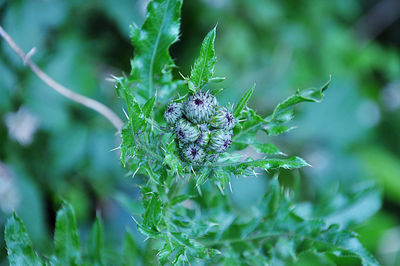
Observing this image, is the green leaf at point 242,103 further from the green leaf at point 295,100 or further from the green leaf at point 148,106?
the green leaf at point 148,106

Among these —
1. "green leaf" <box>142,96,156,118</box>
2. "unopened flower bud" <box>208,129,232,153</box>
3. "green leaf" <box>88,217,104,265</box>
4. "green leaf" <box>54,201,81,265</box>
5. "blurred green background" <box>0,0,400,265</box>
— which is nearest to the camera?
"green leaf" <box>142,96,156,118</box>

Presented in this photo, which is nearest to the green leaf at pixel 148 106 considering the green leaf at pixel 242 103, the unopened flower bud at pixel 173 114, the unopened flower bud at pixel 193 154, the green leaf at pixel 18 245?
the unopened flower bud at pixel 173 114

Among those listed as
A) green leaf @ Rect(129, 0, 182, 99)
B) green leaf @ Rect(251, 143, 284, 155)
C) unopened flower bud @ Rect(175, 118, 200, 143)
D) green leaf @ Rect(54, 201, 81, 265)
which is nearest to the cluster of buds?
unopened flower bud @ Rect(175, 118, 200, 143)

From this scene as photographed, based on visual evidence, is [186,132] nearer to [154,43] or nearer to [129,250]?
[154,43]

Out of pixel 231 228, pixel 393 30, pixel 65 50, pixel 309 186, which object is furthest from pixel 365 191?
pixel 393 30

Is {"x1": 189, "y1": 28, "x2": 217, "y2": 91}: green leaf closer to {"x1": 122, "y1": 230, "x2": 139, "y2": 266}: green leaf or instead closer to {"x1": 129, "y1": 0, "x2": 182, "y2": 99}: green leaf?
{"x1": 129, "y1": 0, "x2": 182, "y2": 99}: green leaf
